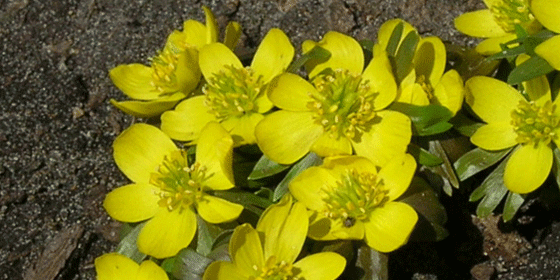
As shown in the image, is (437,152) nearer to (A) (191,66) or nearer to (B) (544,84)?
(B) (544,84)

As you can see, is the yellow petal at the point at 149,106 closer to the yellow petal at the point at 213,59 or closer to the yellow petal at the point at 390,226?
the yellow petal at the point at 213,59

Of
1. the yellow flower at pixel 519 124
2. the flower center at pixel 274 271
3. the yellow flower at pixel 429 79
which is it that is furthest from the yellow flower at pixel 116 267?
the yellow flower at pixel 519 124

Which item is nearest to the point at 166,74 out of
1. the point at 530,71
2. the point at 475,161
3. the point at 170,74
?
the point at 170,74

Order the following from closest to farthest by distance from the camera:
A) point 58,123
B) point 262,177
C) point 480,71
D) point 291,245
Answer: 1. point 291,245
2. point 262,177
3. point 480,71
4. point 58,123

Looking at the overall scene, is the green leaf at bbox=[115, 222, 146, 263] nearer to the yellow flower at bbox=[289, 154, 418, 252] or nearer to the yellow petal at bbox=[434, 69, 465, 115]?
the yellow flower at bbox=[289, 154, 418, 252]

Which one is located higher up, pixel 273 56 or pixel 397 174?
pixel 273 56

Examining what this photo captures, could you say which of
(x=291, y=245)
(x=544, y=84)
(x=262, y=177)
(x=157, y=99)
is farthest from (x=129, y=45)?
(x=544, y=84)

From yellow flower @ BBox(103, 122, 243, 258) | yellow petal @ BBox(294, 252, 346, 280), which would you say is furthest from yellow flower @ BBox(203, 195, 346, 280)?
yellow flower @ BBox(103, 122, 243, 258)

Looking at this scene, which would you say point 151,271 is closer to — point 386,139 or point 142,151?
point 142,151
